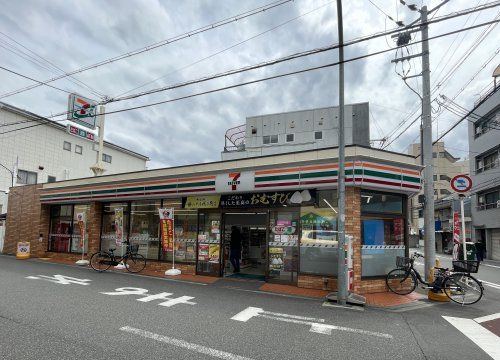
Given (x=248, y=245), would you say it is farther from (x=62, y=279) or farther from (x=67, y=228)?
(x=67, y=228)

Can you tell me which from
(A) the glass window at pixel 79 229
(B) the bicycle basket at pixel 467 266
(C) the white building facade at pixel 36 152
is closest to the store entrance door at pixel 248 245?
(B) the bicycle basket at pixel 467 266

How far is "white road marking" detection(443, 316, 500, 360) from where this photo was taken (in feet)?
16.7

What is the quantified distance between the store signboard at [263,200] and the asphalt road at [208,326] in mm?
2770

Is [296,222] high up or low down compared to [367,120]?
down

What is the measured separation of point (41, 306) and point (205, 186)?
5802mm

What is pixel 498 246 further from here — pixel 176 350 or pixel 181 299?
pixel 176 350

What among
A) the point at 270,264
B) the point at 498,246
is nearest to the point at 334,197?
the point at 270,264

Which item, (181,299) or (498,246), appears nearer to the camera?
(181,299)

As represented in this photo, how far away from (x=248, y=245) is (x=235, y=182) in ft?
13.3

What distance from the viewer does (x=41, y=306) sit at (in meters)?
6.78

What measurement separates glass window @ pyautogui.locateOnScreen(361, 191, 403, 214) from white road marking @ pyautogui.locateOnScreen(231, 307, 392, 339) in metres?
4.00

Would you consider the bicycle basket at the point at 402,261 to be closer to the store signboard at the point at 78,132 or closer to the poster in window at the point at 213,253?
the poster in window at the point at 213,253

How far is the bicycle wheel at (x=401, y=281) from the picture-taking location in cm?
908

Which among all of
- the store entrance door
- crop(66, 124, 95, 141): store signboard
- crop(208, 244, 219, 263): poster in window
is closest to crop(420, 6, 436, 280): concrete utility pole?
the store entrance door
